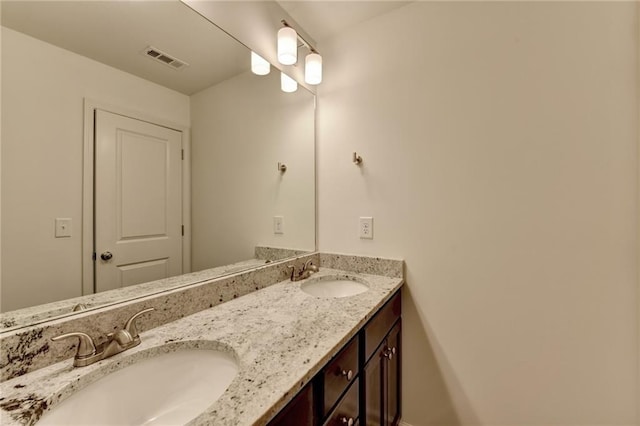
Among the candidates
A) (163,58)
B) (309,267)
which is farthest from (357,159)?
(163,58)

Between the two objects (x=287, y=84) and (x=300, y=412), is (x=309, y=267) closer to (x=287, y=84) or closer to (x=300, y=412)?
(x=300, y=412)

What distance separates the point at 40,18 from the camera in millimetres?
715

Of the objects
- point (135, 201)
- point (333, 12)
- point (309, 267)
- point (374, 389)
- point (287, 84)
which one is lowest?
point (374, 389)

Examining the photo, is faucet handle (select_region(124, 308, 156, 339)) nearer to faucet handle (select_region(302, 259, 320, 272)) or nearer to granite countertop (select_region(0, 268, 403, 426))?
granite countertop (select_region(0, 268, 403, 426))

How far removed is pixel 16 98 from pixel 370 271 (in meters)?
1.53

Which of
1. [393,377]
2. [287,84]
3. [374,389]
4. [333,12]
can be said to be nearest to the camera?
[374,389]

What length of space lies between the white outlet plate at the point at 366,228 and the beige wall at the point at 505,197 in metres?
0.04

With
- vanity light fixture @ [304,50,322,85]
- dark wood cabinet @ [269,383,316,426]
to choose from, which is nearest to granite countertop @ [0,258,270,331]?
dark wood cabinet @ [269,383,316,426]

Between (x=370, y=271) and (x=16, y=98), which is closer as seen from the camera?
(x=16, y=98)

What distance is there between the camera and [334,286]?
157 centimetres

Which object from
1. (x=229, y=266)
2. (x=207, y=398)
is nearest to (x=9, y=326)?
(x=207, y=398)

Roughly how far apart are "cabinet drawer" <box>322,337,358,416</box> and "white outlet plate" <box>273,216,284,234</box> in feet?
2.68

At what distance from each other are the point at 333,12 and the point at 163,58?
1012 mm

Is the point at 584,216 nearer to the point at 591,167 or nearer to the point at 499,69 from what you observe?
the point at 591,167
